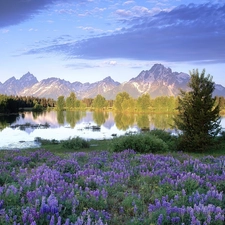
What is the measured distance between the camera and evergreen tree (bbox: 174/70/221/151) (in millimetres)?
23297

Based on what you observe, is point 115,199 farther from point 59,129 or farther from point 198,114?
point 59,129

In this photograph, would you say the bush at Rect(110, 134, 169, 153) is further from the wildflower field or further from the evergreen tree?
the wildflower field

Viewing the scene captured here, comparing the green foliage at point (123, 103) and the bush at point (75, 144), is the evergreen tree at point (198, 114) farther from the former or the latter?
the green foliage at point (123, 103)

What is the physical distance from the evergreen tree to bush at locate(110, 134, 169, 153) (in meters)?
4.49

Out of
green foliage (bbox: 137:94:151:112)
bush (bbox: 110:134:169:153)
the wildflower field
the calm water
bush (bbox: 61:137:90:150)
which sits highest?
green foliage (bbox: 137:94:151:112)

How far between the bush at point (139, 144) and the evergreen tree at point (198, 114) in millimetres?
4488

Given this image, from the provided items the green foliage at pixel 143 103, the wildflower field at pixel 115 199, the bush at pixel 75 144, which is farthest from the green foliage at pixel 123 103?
the wildflower field at pixel 115 199

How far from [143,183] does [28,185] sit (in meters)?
2.51

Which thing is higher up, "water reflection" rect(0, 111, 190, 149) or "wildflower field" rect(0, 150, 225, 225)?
"wildflower field" rect(0, 150, 225, 225)

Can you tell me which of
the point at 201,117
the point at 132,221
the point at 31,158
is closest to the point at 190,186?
the point at 132,221

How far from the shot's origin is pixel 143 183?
21.6 feet

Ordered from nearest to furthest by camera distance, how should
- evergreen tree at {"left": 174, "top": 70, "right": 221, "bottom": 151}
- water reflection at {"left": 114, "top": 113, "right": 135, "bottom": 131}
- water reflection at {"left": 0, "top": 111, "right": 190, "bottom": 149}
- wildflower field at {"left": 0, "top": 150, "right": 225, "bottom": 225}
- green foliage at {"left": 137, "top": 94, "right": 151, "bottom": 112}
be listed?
wildflower field at {"left": 0, "top": 150, "right": 225, "bottom": 225}, evergreen tree at {"left": 174, "top": 70, "right": 221, "bottom": 151}, water reflection at {"left": 0, "top": 111, "right": 190, "bottom": 149}, water reflection at {"left": 114, "top": 113, "right": 135, "bottom": 131}, green foliage at {"left": 137, "top": 94, "right": 151, "bottom": 112}

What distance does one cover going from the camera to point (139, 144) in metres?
19.2

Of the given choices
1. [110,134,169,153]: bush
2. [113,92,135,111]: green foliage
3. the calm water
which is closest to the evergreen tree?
[110,134,169,153]: bush
